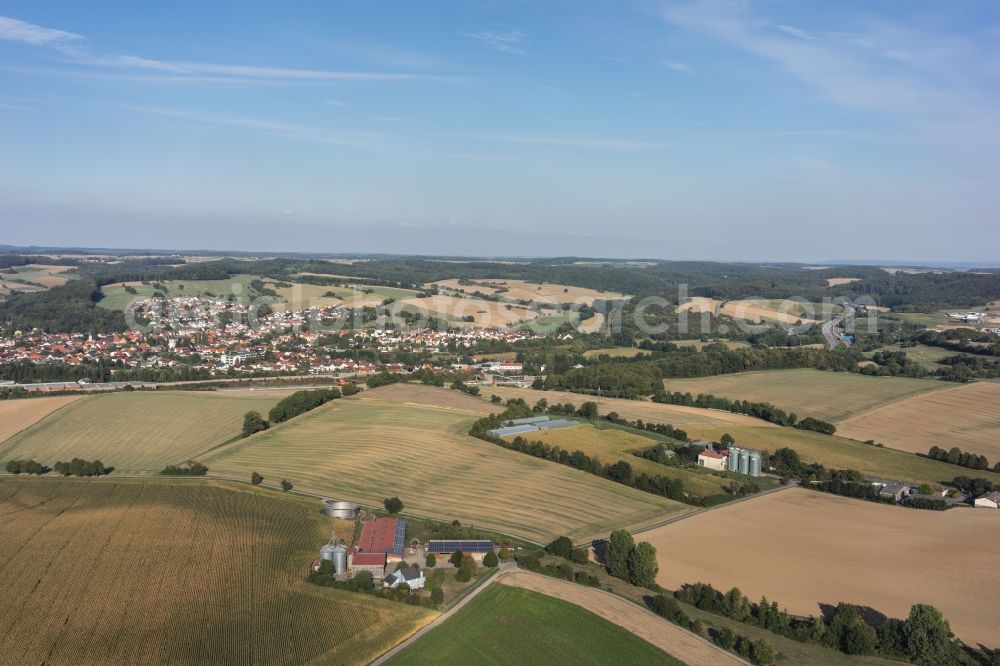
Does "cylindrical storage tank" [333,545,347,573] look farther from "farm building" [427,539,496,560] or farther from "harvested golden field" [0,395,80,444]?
"harvested golden field" [0,395,80,444]

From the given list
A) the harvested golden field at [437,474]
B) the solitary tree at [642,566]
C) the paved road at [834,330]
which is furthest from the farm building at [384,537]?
the paved road at [834,330]

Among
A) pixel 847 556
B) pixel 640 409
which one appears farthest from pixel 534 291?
pixel 847 556

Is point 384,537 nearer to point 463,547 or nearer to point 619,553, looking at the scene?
point 463,547

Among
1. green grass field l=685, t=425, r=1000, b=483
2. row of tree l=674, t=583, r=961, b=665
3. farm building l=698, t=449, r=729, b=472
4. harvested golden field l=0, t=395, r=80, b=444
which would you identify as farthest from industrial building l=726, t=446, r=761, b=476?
harvested golden field l=0, t=395, r=80, b=444

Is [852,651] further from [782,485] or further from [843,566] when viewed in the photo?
[782,485]

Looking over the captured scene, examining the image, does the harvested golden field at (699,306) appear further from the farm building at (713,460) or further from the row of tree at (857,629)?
the row of tree at (857,629)

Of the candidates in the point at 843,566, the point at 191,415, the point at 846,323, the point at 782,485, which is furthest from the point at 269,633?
the point at 846,323

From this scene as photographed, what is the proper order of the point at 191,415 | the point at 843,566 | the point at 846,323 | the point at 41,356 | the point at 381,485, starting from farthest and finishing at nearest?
the point at 846,323 → the point at 41,356 → the point at 191,415 → the point at 381,485 → the point at 843,566
